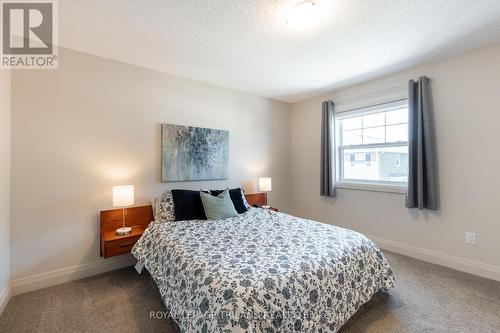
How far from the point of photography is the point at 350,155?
A: 147 inches

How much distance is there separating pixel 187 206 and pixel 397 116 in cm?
308

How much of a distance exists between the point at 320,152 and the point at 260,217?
189cm

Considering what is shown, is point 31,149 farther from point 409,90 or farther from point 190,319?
point 409,90

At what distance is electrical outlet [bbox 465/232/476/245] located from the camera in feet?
8.16

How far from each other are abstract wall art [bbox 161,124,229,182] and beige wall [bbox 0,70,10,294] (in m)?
1.38

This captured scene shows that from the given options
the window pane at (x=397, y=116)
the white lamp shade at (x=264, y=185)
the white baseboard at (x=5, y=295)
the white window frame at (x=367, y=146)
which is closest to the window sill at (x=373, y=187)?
the white window frame at (x=367, y=146)

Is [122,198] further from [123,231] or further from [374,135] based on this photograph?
[374,135]

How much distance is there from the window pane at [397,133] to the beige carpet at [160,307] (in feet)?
5.58

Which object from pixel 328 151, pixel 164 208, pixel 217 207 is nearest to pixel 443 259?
pixel 328 151

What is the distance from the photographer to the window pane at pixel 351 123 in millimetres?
3628

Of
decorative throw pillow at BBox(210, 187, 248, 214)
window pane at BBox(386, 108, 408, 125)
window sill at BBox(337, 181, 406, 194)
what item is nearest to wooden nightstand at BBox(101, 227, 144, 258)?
decorative throw pillow at BBox(210, 187, 248, 214)

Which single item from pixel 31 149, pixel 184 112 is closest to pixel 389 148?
pixel 184 112

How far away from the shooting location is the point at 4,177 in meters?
1.96

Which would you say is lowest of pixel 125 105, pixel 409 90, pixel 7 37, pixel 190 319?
pixel 190 319
